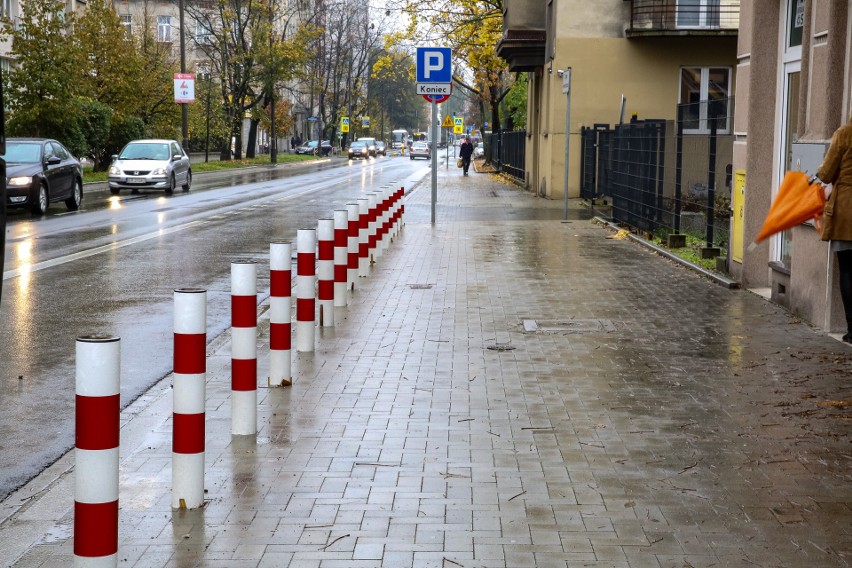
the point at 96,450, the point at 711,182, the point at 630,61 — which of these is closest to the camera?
the point at 96,450

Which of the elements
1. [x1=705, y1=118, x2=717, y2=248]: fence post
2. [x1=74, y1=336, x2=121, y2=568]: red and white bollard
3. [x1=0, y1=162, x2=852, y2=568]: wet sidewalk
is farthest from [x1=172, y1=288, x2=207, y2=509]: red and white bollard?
[x1=705, y1=118, x2=717, y2=248]: fence post

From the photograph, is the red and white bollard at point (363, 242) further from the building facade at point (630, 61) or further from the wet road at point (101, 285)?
the building facade at point (630, 61)

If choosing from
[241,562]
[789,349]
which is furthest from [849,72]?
[241,562]

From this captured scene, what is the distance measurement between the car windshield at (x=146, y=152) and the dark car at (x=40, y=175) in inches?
299

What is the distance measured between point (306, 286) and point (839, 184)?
4044 millimetres

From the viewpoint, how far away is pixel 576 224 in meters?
23.8

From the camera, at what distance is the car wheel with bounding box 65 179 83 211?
90.0ft

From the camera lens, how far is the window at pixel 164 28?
96.9 metres

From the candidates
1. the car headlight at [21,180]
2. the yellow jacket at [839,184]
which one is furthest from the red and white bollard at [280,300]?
the car headlight at [21,180]

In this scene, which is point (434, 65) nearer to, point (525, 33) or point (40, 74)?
point (525, 33)

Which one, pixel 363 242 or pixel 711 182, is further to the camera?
pixel 711 182

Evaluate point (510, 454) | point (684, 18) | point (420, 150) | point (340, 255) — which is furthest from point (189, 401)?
point (420, 150)

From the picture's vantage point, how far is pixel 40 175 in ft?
82.9

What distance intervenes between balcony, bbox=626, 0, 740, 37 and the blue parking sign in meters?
11.6
